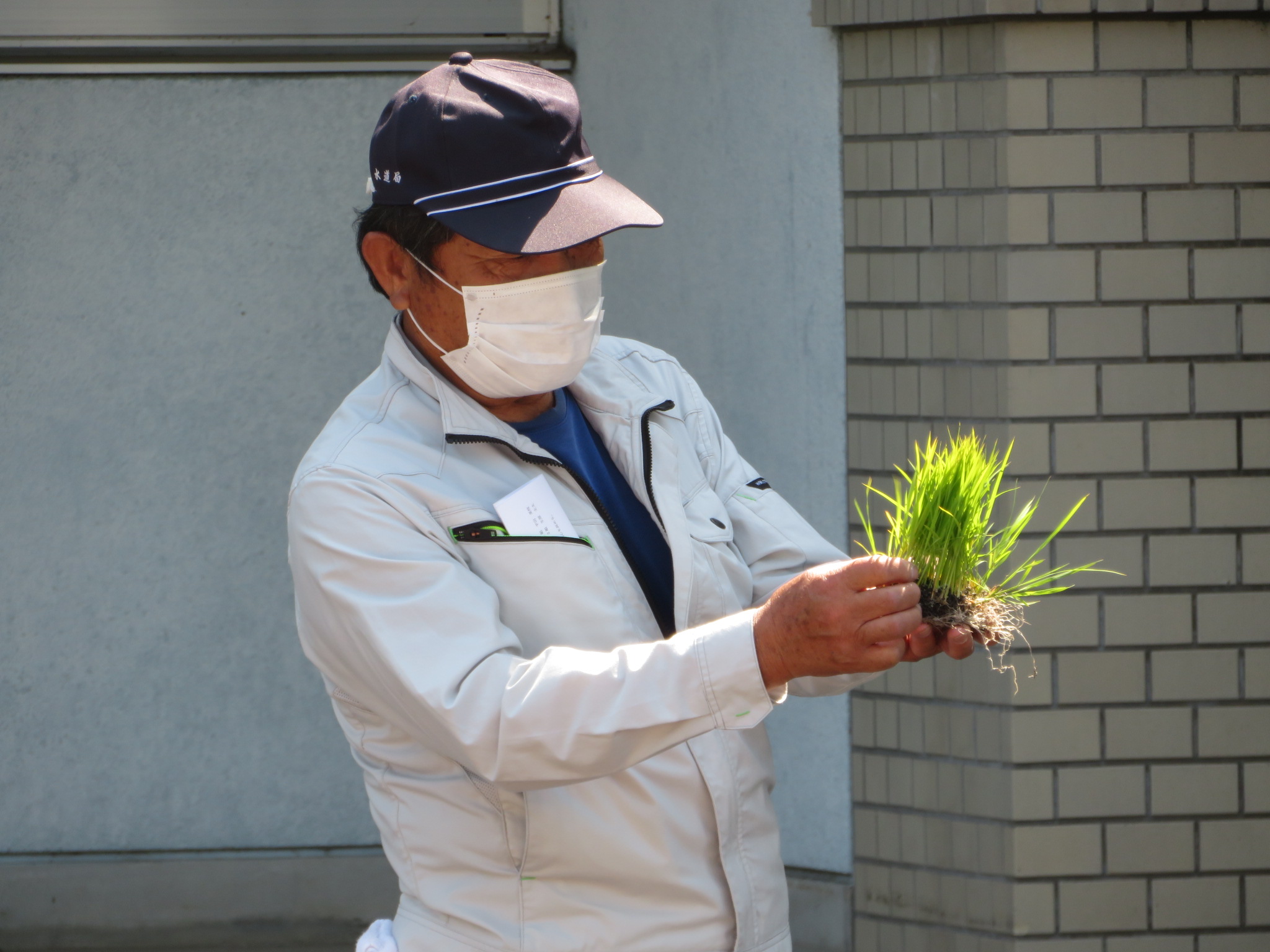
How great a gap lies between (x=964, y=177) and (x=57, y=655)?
3072 millimetres

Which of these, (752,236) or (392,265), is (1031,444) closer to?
(752,236)

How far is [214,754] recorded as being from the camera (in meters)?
4.31

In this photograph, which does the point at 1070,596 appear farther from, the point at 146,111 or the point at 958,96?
the point at 146,111

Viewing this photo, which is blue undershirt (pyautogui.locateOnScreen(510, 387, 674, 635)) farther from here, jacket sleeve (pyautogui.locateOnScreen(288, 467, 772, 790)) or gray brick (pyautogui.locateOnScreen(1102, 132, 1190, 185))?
gray brick (pyautogui.locateOnScreen(1102, 132, 1190, 185))

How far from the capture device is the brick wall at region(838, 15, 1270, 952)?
3.37 m

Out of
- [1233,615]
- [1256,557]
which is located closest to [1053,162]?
[1256,557]

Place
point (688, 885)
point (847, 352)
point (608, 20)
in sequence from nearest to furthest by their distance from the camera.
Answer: point (688, 885), point (847, 352), point (608, 20)

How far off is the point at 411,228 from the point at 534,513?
0.45 meters

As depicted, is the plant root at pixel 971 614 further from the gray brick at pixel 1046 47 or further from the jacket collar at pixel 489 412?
the gray brick at pixel 1046 47

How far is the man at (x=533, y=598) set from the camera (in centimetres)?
161

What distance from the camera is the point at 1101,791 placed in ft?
11.4

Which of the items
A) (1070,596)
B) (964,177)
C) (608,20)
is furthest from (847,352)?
(608,20)

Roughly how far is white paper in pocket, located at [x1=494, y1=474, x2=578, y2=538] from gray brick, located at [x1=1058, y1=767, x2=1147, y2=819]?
6.94ft

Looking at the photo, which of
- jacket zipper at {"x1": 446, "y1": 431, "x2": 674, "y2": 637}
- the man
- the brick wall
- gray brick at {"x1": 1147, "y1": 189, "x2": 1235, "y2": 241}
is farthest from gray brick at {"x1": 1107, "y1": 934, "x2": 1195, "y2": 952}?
jacket zipper at {"x1": 446, "y1": 431, "x2": 674, "y2": 637}
